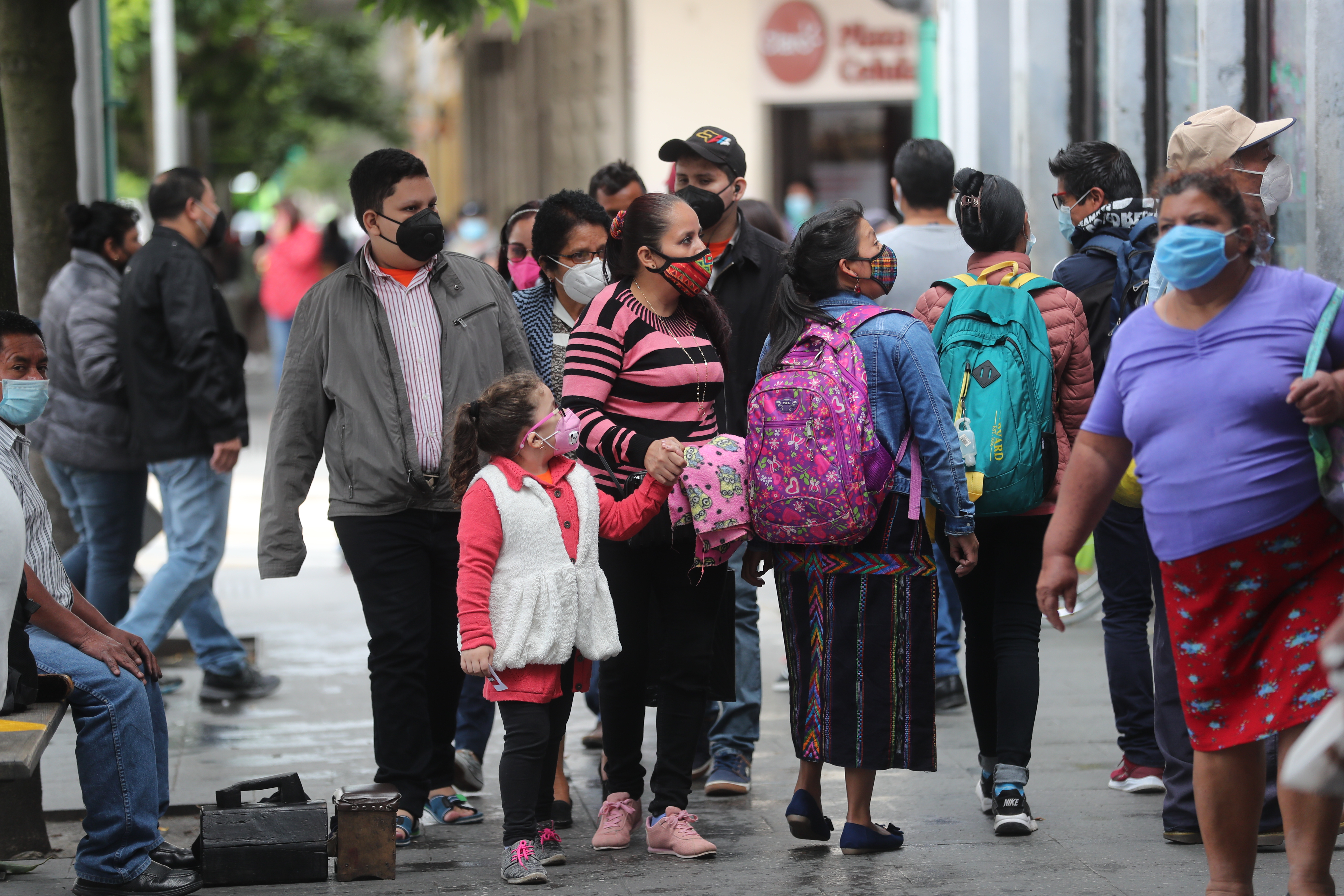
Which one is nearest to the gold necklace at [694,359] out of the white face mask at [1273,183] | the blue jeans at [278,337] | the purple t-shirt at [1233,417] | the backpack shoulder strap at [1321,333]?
the purple t-shirt at [1233,417]

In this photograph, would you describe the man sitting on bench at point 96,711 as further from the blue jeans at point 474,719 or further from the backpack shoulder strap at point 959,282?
the backpack shoulder strap at point 959,282

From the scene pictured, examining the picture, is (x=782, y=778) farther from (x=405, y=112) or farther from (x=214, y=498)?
(x=405, y=112)

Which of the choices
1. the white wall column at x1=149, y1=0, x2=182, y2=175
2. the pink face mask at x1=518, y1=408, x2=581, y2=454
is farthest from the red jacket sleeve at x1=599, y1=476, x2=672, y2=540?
the white wall column at x1=149, y1=0, x2=182, y2=175

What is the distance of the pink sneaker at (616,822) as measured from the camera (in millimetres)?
5176

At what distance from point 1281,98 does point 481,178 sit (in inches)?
1207

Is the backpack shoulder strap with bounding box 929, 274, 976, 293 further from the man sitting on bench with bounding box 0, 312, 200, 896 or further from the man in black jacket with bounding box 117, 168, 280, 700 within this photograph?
the man in black jacket with bounding box 117, 168, 280, 700

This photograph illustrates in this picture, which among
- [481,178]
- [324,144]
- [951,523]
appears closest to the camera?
[951,523]

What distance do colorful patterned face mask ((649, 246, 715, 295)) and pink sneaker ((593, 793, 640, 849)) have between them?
153cm

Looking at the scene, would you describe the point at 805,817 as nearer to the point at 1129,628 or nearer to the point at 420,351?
the point at 1129,628

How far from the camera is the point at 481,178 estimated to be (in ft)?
121

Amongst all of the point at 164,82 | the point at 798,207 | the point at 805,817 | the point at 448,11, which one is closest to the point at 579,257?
the point at 805,817

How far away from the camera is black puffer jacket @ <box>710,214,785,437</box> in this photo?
5.87 m

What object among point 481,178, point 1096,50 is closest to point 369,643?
point 1096,50

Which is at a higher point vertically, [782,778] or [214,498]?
[214,498]
